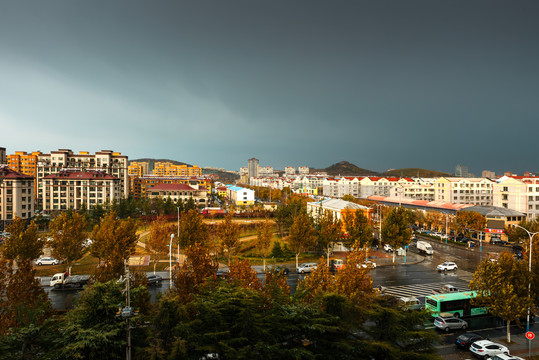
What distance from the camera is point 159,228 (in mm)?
31422

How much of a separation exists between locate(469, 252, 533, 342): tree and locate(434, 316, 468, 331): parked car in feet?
5.57

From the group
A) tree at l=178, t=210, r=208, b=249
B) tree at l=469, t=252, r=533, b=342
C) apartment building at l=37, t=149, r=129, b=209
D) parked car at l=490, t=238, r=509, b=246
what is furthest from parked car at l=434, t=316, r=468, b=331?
apartment building at l=37, t=149, r=129, b=209

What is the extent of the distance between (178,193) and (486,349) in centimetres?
7593

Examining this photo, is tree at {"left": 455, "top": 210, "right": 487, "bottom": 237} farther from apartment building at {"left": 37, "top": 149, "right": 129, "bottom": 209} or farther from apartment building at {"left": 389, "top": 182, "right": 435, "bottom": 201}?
apartment building at {"left": 37, "top": 149, "right": 129, "bottom": 209}

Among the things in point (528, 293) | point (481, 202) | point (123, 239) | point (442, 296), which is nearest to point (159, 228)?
point (123, 239)

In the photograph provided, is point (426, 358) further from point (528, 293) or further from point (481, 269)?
point (528, 293)

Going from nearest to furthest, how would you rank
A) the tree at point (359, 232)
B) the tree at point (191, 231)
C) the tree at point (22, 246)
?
the tree at point (22, 246) → the tree at point (191, 231) → the tree at point (359, 232)

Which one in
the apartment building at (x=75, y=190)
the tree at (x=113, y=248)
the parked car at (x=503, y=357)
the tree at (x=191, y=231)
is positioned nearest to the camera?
the parked car at (x=503, y=357)

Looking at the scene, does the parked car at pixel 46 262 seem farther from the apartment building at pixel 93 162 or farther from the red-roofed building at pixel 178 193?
the apartment building at pixel 93 162

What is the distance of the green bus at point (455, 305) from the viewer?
1980 centimetres

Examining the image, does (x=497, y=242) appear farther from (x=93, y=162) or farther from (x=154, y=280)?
(x=93, y=162)

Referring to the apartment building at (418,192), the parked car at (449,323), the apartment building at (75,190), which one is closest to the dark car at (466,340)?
the parked car at (449,323)

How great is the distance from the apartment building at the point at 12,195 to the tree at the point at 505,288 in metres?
63.0

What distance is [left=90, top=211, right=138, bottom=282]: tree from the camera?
1703 cm
